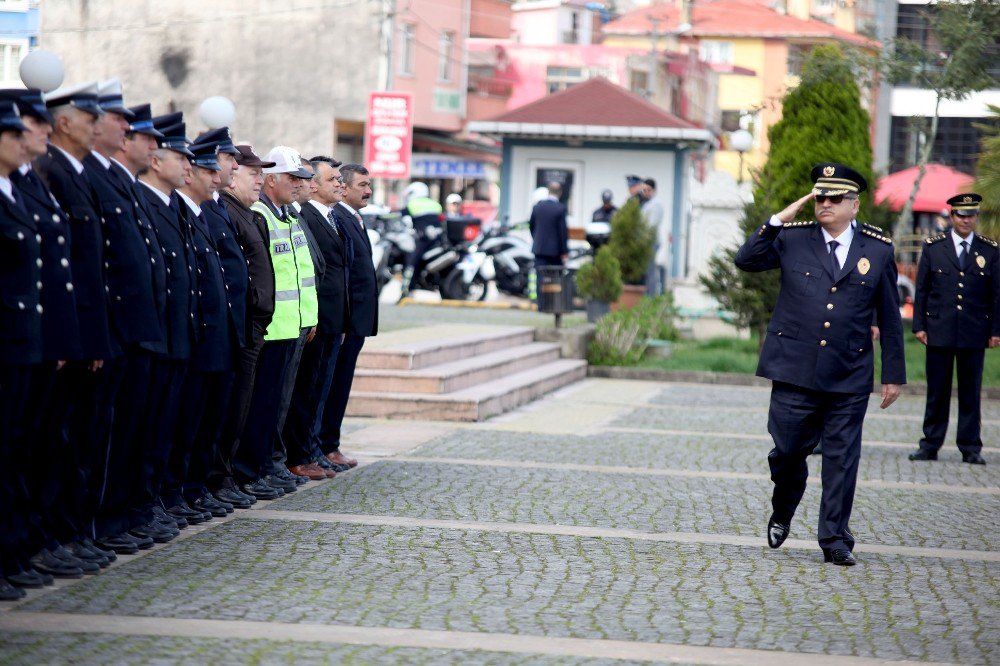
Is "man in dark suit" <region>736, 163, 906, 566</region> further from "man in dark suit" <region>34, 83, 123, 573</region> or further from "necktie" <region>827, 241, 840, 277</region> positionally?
"man in dark suit" <region>34, 83, 123, 573</region>

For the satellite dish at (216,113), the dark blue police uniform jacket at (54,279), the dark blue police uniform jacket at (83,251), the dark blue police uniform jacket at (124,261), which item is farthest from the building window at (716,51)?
the dark blue police uniform jacket at (54,279)

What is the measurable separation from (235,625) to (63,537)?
4.66ft

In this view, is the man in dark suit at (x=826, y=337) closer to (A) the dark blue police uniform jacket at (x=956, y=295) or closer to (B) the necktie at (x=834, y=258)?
(B) the necktie at (x=834, y=258)

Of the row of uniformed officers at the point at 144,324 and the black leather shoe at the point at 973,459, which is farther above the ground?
Result: the row of uniformed officers at the point at 144,324

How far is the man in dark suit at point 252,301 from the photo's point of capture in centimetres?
952

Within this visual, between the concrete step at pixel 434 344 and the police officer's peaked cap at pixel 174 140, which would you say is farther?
the concrete step at pixel 434 344

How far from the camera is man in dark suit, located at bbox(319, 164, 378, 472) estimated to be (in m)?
11.2

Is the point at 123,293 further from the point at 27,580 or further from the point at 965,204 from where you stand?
the point at 965,204

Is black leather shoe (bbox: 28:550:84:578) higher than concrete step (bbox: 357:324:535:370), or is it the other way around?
concrete step (bbox: 357:324:535:370)

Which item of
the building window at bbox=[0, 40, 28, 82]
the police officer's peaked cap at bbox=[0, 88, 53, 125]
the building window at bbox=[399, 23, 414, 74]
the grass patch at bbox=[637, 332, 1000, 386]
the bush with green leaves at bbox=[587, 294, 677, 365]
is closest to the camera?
the police officer's peaked cap at bbox=[0, 88, 53, 125]

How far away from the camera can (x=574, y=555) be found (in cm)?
826

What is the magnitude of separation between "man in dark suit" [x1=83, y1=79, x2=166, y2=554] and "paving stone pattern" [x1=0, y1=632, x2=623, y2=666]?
69.4 inches

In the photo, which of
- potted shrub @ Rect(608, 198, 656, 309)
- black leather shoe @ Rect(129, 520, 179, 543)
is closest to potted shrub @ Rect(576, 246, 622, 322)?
potted shrub @ Rect(608, 198, 656, 309)

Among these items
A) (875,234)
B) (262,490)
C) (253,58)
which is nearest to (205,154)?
(262,490)
